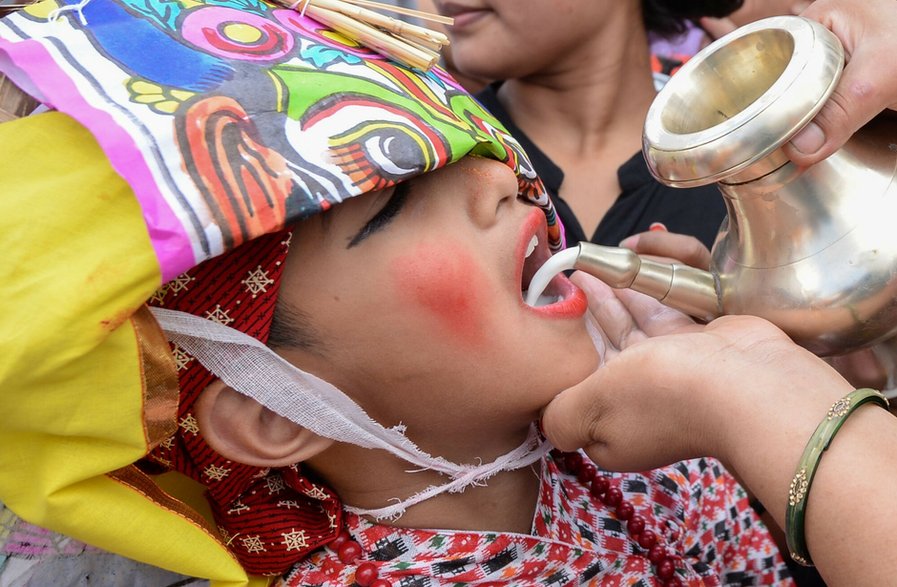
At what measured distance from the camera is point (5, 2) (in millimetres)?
1082

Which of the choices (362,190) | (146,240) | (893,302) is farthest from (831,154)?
(146,240)

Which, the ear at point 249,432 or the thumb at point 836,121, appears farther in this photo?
the ear at point 249,432

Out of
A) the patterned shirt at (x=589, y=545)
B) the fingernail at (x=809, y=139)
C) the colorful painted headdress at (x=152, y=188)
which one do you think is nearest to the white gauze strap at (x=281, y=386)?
the colorful painted headdress at (x=152, y=188)

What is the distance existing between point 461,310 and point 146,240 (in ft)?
1.28

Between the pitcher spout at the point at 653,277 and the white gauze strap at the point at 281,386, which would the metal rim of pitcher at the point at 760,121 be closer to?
the pitcher spout at the point at 653,277

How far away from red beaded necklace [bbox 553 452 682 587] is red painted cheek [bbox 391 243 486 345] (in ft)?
1.48

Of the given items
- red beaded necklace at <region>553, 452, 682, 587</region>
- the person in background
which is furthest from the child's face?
the person in background

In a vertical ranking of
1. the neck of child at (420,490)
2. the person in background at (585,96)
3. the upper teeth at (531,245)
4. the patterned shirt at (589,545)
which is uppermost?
the upper teeth at (531,245)

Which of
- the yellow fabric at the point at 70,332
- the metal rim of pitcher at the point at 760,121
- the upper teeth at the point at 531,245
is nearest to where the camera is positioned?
the yellow fabric at the point at 70,332

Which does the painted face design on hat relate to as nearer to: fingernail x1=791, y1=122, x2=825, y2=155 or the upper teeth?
the upper teeth

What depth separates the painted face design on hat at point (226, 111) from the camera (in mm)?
845

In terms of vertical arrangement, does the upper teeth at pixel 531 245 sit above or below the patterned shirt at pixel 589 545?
above

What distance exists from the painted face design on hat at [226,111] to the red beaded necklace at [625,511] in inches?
23.1

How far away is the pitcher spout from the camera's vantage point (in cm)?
113
